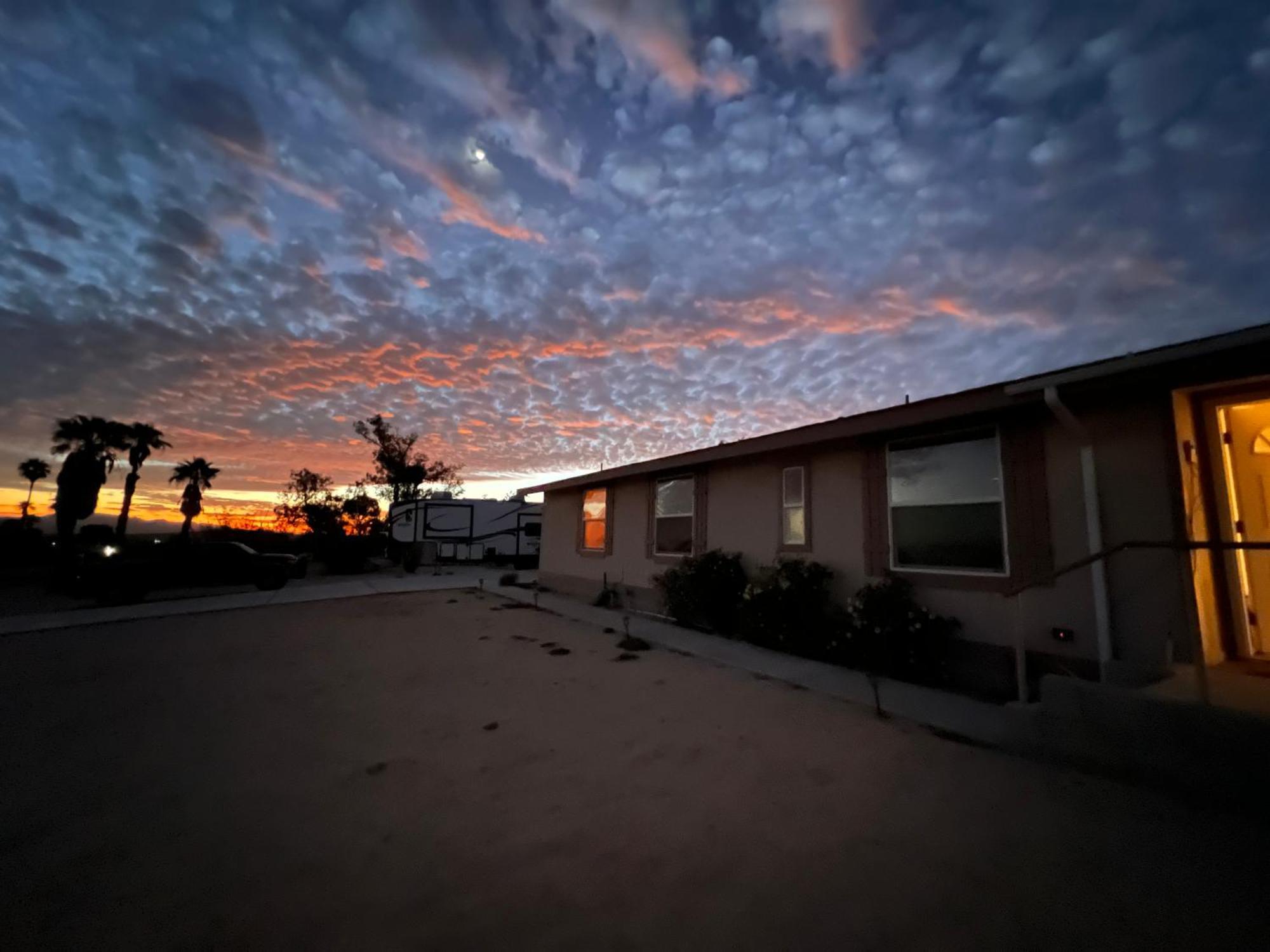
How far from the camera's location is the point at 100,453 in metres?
28.2

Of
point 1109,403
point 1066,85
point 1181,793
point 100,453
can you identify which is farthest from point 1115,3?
point 100,453

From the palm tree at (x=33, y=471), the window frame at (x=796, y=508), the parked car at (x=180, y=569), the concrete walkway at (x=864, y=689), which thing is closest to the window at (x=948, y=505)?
the window frame at (x=796, y=508)

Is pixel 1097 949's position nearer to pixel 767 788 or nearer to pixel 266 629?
pixel 767 788

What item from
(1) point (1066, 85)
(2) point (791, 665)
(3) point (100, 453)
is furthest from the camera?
(3) point (100, 453)

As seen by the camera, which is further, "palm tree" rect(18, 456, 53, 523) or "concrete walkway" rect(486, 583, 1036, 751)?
"palm tree" rect(18, 456, 53, 523)

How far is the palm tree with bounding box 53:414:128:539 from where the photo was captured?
23406 mm

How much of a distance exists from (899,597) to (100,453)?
38.4 metres

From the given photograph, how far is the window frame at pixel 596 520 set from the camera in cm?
1235

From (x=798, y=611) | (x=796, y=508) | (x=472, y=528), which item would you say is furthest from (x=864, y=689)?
Answer: (x=472, y=528)

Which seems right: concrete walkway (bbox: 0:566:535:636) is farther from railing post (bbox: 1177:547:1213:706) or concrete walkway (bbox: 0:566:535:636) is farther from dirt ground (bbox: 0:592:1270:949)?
railing post (bbox: 1177:547:1213:706)

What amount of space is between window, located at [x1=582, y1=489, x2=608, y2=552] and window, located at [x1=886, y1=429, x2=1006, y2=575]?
708 cm

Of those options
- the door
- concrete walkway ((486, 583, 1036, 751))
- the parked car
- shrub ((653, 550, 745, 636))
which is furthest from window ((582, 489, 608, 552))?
the door

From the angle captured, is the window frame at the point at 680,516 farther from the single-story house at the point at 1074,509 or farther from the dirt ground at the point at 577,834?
the dirt ground at the point at 577,834

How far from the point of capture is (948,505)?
6.16 meters
